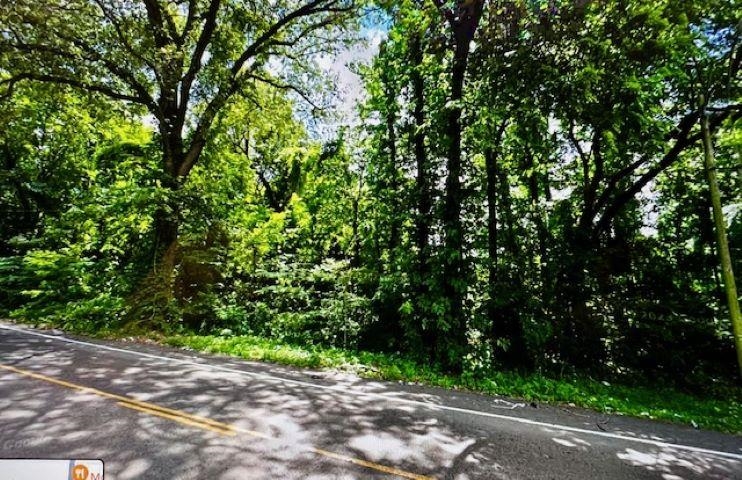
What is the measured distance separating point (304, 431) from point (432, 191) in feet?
24.1

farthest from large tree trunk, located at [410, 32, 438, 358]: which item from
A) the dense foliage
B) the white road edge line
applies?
the white road edge line

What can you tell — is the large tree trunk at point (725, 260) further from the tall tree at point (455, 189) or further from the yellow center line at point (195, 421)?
the yellow center line at point (195, 421)

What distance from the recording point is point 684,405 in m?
8.08

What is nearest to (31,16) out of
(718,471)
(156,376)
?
(156,376)

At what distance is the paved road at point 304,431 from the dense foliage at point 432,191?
3126mm

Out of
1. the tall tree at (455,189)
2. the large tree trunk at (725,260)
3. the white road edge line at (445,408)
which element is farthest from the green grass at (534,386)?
the large tree trunk at (725,260)

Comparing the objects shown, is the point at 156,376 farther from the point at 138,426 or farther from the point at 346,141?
the point at 346,141

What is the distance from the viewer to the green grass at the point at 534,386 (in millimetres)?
7297

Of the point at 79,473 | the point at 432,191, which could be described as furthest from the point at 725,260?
the point at 79,473

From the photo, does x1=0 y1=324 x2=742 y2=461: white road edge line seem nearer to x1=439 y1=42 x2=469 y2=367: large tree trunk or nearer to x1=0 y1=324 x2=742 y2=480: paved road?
x1=0 y1=324 x2=742 y2=480: paved road

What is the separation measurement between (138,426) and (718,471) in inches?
305

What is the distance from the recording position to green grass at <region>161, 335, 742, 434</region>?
7.30m

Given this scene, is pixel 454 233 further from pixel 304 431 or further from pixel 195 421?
pixel 195 421

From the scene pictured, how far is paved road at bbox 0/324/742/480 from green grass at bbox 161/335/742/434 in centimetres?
64
